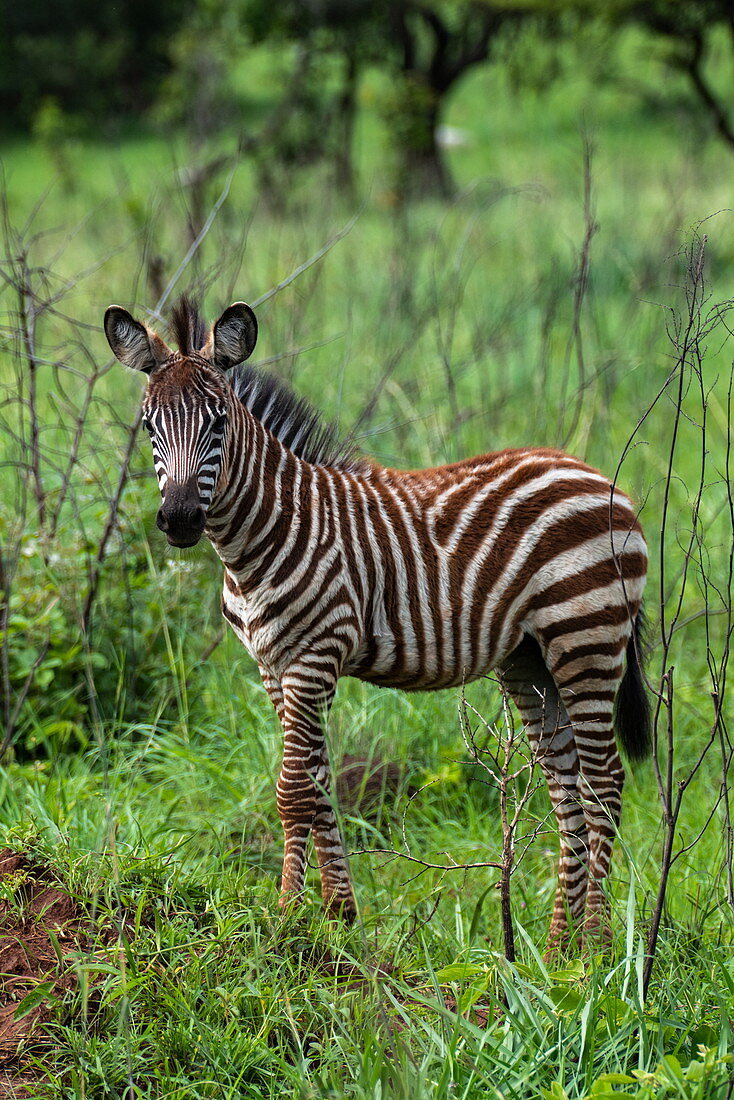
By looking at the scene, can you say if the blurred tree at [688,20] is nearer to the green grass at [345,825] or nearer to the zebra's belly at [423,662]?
the green grass at [345,825]

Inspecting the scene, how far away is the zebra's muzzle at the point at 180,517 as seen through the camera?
3.22 meters

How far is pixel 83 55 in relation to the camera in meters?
27.9

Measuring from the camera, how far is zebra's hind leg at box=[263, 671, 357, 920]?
3.66 meters

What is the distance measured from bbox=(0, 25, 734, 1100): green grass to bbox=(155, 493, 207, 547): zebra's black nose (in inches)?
23.8

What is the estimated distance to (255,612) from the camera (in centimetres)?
373

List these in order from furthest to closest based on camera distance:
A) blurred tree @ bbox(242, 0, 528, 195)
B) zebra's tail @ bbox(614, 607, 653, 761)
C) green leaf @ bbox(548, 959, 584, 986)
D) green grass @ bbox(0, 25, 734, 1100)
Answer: blurred tree @ bbox(242, 0, 528, 195), zebra's tail @ bbox(614, 607, 653, 761), green leaf @ bbox(548, 959, 584, 986), green grass @ bbox(0, 25, 734, 1100)

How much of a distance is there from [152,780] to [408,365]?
194 inches

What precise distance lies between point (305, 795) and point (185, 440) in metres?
1.37

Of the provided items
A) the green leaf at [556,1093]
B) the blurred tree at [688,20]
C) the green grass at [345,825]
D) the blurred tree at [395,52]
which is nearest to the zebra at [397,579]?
the green grass at [345,825]

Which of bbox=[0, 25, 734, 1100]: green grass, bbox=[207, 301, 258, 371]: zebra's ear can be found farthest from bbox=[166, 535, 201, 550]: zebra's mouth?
bbox=[207, 301, 258, 371]: zebra's ear

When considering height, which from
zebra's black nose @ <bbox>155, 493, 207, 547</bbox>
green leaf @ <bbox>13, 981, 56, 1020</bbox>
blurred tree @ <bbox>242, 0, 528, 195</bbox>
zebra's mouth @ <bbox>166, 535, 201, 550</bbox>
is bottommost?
green leaf @ <bbox>13, 981, 56, 1020</bbox>

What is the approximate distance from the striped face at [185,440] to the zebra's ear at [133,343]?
0.32ft

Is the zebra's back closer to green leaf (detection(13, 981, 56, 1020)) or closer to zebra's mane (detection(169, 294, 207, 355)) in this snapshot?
zebra's mane (detection(169, 294, 207, 355))

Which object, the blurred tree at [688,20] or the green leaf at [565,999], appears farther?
the blurred tree at [688,20]
